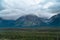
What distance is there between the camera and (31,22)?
6945 millimetres

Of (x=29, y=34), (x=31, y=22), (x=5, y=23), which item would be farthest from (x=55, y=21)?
(x=5, y=23)

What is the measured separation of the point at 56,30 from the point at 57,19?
438 millimetres

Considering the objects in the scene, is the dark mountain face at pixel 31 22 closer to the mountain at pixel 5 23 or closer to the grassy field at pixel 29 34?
the mountain at pixel 5 23

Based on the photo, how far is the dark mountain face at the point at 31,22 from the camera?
6.85 m

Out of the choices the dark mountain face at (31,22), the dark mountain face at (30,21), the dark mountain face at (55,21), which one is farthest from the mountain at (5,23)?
the dark mountain face at (55,21)

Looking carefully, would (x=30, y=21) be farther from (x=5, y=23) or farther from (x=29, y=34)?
(x=5, y=23)

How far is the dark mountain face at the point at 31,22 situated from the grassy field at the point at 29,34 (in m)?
0.21

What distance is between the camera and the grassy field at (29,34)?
685 cm

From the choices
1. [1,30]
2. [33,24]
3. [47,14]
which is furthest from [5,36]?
[47,14]

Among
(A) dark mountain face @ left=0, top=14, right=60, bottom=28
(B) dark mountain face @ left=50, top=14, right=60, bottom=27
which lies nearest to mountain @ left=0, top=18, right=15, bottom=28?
(A) dark mountain face @ left=0, top=14, right=60, bottom=28

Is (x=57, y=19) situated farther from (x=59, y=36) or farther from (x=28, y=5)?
(x=28, y=5)

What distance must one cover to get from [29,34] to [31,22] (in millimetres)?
490

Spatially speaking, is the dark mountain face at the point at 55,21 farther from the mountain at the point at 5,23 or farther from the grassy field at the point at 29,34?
the mountain at the point at 5,23

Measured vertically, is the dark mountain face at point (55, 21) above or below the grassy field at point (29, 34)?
above
